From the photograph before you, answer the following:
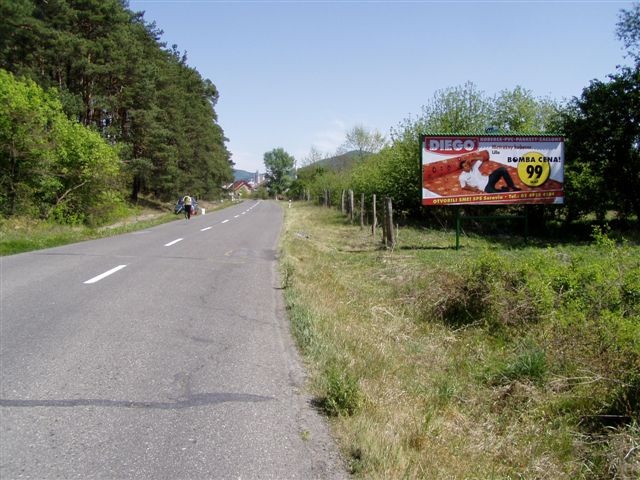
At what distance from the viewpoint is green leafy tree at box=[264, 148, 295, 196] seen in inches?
5787

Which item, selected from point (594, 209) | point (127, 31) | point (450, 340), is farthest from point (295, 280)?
point (127, 31)

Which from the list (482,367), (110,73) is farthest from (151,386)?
(110,73)

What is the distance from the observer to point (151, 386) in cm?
459

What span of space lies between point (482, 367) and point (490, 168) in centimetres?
1085

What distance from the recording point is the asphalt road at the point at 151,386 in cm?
334

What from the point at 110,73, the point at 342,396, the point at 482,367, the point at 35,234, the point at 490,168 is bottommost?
the point at 482,367

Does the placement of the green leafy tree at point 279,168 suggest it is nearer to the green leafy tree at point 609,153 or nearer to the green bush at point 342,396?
the green leafy tree at point 609,153

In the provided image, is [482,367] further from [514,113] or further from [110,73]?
[110,73]

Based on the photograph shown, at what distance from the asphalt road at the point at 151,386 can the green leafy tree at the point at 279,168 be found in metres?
139

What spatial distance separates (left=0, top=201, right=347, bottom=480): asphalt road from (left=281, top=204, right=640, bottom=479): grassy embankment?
42 centimetres

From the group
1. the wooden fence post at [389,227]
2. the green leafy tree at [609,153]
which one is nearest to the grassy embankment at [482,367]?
the wooden fence post at [389,227]

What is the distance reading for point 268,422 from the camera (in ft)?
12.9

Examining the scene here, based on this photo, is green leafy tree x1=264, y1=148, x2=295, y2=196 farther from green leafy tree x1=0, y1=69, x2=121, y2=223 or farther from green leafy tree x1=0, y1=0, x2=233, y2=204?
green leafy tree x1=0, y1=69, x2=121, y2=223

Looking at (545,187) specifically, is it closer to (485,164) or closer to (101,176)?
(485,164)
